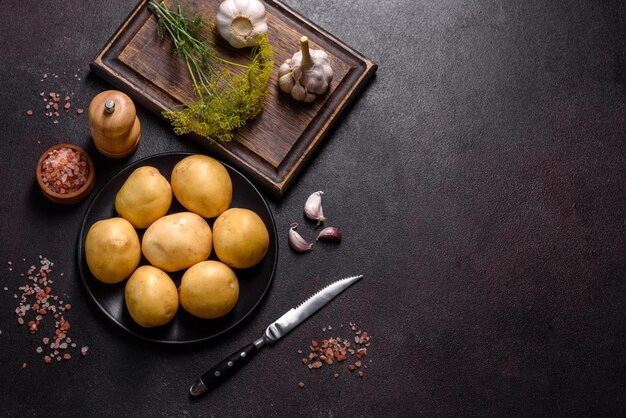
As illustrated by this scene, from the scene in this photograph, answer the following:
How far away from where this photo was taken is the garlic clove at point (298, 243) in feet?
6.92

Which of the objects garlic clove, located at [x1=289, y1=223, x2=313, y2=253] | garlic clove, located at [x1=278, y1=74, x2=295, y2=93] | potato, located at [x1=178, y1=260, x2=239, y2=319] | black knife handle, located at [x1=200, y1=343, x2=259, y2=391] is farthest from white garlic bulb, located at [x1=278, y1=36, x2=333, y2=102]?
black knife handle, located at [x1=200, y1=343, x2=259, y2=391]

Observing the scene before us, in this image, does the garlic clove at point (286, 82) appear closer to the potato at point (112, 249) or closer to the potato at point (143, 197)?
the potato at point (143, 197)

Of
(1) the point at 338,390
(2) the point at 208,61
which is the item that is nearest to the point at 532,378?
(1) the point at 338,390

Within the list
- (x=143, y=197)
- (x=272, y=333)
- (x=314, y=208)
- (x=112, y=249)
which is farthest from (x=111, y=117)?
(x=272, y=333)

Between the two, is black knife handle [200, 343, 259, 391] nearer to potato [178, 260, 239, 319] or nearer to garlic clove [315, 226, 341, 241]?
potato [178, 260, 239, 319]

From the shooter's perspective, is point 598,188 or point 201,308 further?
point 598,188

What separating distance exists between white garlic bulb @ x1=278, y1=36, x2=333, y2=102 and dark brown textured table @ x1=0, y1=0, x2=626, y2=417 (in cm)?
17

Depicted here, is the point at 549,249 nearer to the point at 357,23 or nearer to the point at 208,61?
the point at 357,23

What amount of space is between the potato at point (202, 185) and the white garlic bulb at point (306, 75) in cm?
31

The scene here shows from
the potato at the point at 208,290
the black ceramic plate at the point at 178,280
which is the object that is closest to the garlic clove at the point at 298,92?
the black ceramic plate at the point at 178,280

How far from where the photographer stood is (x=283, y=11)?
2164 mm

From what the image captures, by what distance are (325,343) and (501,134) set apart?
847 mm

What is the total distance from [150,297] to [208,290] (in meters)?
0.15

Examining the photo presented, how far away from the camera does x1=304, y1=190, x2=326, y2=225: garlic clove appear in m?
2.12
